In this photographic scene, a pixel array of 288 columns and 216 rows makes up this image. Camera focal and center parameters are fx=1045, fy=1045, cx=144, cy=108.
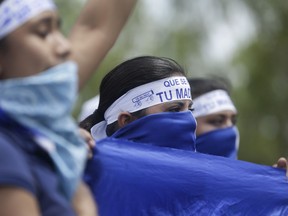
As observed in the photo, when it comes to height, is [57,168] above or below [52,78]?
below

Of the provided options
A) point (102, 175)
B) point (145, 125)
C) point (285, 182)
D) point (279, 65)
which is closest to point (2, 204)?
point (102, 175)

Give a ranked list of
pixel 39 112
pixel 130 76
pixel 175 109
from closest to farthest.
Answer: pixel 39 112
pixel 175 109
pixel 130 76

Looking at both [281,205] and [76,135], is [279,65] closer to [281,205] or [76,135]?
[281,205]

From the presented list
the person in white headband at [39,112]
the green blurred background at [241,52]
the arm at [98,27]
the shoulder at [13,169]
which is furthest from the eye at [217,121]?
the green blurred background at [241,52]

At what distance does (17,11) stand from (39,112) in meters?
0.33

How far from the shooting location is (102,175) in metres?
3.93

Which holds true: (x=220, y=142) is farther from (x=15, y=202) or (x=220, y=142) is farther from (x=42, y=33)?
(x=15, y=202)

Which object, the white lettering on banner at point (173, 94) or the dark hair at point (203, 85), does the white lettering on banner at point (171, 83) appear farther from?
the dark hair at point (203, 85)

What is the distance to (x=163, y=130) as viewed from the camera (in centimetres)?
452

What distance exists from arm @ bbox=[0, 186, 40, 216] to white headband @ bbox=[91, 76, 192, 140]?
6.33ft

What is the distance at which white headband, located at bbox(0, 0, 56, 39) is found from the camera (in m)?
3.05

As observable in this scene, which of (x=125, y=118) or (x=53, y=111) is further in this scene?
(x=125, y=118)

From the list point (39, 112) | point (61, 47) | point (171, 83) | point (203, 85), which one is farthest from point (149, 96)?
point (203, 85)

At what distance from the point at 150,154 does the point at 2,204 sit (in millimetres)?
1410
